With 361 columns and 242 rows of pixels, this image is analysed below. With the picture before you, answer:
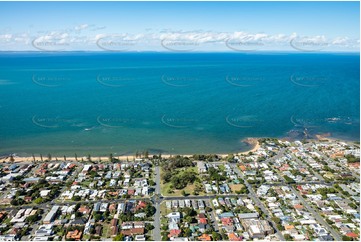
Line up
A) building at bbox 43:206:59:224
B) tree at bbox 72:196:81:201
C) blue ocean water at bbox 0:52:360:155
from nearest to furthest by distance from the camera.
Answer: building at bbox 43:206:59:224
tree at bbox 72:196:81:201
blue ocean water at bbox 0:52:360:155

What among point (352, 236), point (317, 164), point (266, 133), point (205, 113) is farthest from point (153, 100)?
point (352, 236)

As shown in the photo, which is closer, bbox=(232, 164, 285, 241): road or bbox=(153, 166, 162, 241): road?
bbox=(153, 166, 162, 241): road

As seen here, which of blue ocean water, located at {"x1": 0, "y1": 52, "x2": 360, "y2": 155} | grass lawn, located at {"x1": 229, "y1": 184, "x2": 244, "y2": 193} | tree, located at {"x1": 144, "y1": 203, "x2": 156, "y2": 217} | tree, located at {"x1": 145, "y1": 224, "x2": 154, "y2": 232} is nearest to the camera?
tree, located at {"x1": 145, "y1": 224, "x2": 154, "y2": 232}

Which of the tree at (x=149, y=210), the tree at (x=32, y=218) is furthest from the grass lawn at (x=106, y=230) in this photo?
the tree at (x=32, y=218)

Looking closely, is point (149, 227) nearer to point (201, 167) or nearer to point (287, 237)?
point (287, 237)

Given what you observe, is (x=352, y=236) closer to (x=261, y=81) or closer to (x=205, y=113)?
(x=205, y=113)

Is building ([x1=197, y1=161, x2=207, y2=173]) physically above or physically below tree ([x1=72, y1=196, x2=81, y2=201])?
below

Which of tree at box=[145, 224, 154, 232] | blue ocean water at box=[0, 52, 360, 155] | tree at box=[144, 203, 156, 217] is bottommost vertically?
blue ocean water at box=[0, 52, 360, 155]

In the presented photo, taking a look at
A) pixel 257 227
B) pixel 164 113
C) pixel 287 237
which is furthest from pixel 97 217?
pixel 164 113

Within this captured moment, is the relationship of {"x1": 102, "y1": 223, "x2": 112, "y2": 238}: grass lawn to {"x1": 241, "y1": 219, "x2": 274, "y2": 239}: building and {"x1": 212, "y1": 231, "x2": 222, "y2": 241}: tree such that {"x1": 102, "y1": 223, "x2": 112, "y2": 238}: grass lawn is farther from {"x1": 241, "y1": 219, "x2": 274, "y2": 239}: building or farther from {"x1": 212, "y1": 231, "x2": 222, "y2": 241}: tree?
{"x1": 241, "y1": 219, "x2": 274, "y2": 239}: building

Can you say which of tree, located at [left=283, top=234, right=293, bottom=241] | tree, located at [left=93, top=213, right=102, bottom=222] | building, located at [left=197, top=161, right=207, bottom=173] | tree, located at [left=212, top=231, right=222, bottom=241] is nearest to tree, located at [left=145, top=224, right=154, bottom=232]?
tree, located at [left=93, top=213, right=102, bottom=222]
